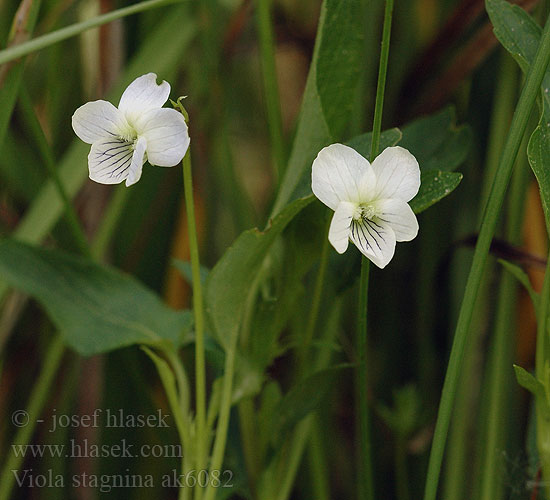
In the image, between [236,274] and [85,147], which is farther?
[85,147]

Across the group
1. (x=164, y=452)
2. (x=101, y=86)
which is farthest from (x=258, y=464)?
(x=101, y=86)

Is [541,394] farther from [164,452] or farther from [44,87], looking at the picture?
[44,87]

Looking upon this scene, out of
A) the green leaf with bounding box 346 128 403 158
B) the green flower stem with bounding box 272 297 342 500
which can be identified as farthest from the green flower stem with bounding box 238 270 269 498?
the green leaf with bounding box 346 128 403 158

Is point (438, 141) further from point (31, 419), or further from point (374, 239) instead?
point (31, 419)

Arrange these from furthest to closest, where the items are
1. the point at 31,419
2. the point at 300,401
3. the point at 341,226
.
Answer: the point at 31,419 < the point at 300,401 < the point at 341,226

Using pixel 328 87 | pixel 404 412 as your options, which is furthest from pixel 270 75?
pixel 404 412

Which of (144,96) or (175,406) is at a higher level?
(144,96)

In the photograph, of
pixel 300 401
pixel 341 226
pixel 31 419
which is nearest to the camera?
pixel 341 226

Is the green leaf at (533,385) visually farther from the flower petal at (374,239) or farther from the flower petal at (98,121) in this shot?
the flower petal at (98,121)
